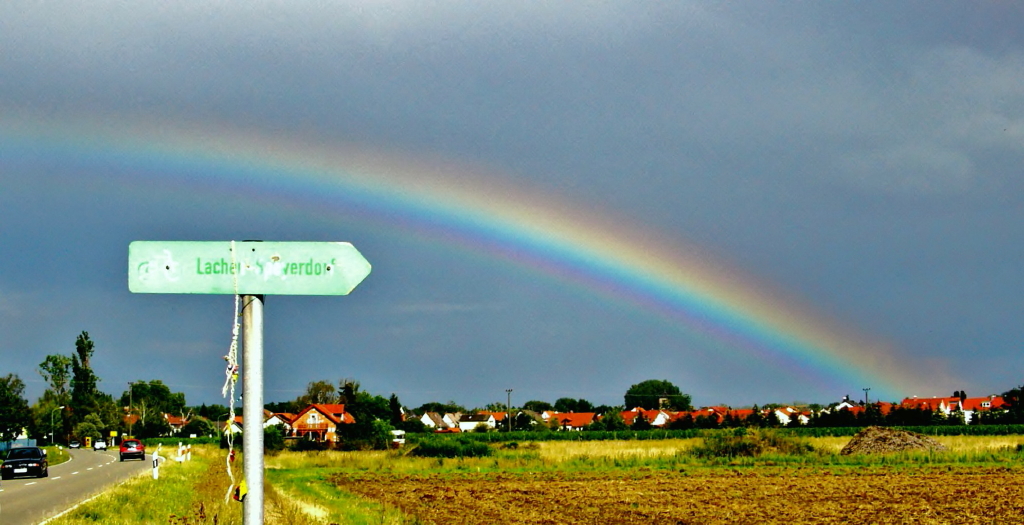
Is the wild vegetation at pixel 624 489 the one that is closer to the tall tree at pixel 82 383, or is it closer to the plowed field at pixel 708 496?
the plowed field at pixel 708 496

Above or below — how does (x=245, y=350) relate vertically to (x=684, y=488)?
above

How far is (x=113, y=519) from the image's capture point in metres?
17.4

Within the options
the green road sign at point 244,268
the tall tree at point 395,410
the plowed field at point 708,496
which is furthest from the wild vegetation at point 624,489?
the tall tree at point 395,410

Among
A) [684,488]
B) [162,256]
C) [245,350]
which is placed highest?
[162,256]

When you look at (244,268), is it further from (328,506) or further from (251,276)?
(328,506)

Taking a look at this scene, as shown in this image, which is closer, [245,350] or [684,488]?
[245,350]

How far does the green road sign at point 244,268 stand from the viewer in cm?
423

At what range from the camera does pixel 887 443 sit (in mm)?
58000

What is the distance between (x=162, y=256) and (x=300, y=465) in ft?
182

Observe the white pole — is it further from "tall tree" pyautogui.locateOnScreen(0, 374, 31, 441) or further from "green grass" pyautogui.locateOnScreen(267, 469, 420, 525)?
"tall tree" pyautogui.locateOnScreen(0, 374, 31, 441)

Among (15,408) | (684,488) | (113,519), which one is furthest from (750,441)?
(15,408)

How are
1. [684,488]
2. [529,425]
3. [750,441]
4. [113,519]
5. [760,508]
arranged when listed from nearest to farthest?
[113,519]
[760,508]
[684,488]
[750,441]
[529,425]

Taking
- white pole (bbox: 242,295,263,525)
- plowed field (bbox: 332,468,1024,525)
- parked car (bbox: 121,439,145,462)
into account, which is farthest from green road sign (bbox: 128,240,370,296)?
parked car (bbox: 121,439,145,462)

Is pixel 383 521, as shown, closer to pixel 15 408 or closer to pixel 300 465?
pixel 300 465
